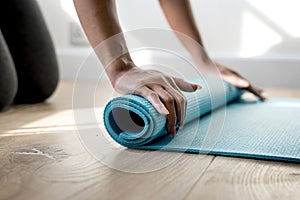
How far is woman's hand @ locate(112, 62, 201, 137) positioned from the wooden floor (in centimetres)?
7

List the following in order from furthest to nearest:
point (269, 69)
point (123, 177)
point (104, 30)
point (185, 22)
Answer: point (269, 69)
point (185, 22)
point (104, 30)
point (123, 177)

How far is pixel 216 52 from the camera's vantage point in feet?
8.13

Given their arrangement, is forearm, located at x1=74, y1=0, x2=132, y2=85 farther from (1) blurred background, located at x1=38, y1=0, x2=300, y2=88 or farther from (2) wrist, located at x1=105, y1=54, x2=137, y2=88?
(1) blurred background, located at x1=38, y1=0, x2=300, y2=88

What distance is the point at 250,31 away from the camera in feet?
7.93

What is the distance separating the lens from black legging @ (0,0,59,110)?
1.67m

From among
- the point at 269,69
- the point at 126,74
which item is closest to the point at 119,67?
the point at 126,74

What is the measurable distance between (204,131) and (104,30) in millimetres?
303

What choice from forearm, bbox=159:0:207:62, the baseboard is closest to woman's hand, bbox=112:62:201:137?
forearm, bbox=159:0:207:62

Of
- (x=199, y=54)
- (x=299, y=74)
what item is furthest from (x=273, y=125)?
(x=299, y=74)

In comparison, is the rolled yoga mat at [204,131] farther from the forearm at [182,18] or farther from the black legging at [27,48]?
the black legging at [27,48]

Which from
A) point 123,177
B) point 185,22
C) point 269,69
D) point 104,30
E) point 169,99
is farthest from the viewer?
point 269,69

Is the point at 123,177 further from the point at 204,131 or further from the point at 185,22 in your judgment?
the point at 185,22

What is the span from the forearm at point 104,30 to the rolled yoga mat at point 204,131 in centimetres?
8

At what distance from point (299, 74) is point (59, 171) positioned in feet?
5.78
